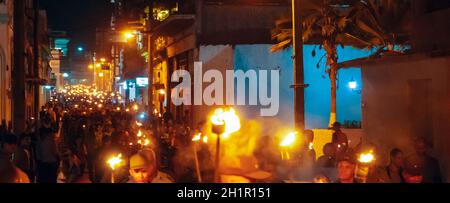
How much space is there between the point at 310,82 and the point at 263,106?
2088mm

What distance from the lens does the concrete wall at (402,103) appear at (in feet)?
36.1

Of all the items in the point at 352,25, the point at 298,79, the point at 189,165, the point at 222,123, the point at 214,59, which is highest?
the point at 352,25

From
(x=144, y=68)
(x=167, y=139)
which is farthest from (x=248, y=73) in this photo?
(x=144, y=68)

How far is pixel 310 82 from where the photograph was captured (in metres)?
23.1

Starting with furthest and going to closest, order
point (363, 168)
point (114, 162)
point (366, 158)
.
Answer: point (114, 162), point (366, 158), point (363, 168)

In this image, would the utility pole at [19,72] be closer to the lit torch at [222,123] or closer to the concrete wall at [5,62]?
the concrete wall at [5,62]

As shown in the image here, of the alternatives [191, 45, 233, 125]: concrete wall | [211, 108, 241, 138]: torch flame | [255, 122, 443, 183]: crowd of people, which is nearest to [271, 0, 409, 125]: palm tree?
[191, 45, 233, 125]: concrete wall

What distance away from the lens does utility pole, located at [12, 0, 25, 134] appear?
13.5 m

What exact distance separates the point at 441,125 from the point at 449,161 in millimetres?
698

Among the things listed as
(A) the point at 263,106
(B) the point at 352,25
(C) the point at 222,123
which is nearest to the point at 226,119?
(C) the point at 222,123

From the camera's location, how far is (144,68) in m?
49.7

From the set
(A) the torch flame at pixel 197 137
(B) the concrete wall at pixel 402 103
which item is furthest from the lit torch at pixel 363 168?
(B) the concrete wall at pixel 402 103

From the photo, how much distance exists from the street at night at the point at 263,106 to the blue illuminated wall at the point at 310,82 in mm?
43

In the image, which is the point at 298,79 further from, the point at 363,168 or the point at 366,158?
the point at 363,168
